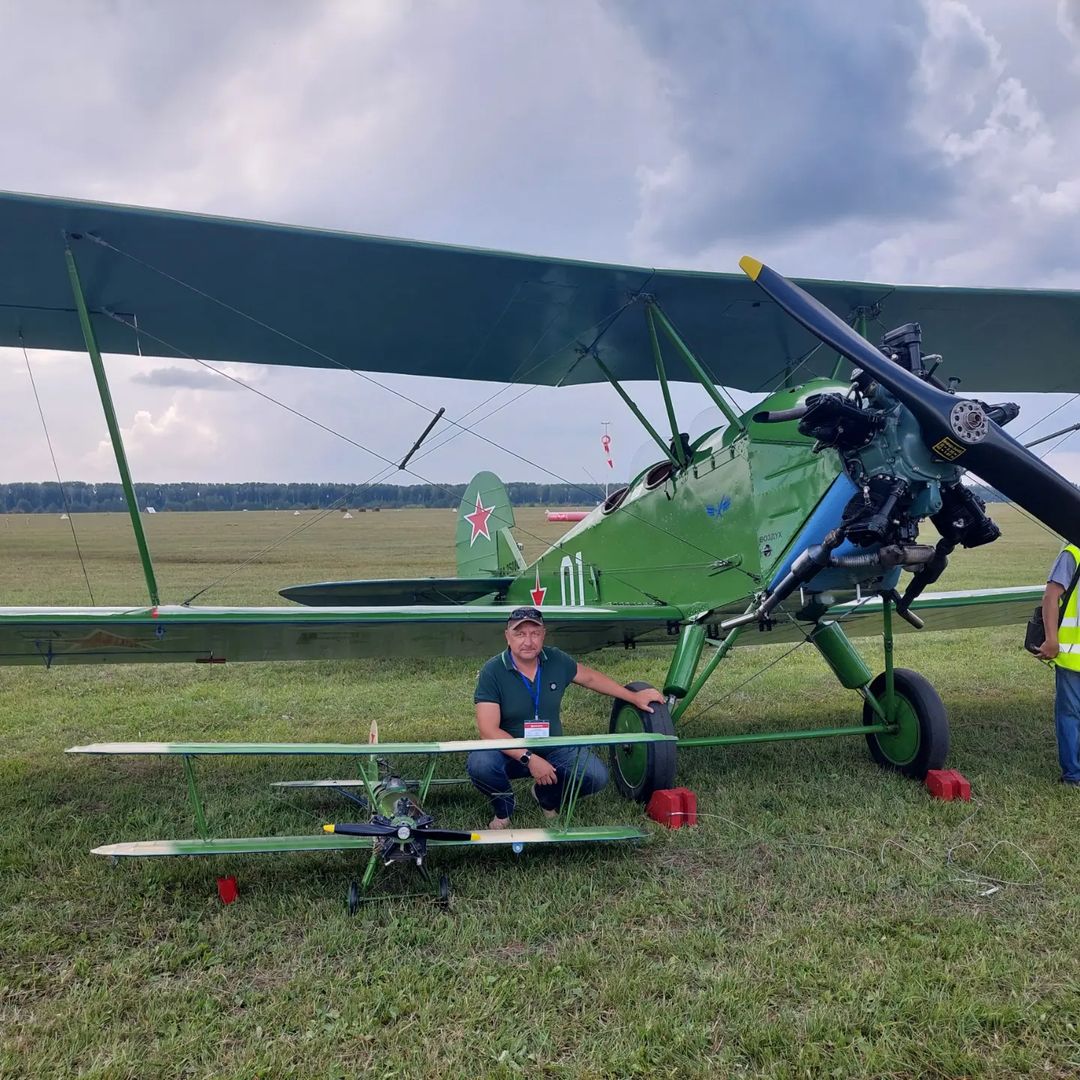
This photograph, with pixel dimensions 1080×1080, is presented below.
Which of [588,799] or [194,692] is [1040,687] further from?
[194,692]

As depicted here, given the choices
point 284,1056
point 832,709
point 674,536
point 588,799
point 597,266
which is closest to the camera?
point 284,1056

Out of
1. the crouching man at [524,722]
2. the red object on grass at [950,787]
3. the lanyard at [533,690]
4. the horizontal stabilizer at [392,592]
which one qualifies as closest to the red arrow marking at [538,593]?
the horizontal stabilizer at [392,592]

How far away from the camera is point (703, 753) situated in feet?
17.9

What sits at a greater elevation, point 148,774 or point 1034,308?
point 1034,308

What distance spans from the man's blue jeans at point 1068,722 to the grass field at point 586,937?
0.60 ft

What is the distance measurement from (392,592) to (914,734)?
4549mm

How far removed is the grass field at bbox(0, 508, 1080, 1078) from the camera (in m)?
2.20

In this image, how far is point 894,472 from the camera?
3.49 m

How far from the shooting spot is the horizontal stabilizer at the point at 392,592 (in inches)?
285

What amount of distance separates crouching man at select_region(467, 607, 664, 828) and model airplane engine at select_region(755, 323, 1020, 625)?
138 centimetres

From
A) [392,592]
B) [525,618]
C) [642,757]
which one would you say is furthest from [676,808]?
[392,592]

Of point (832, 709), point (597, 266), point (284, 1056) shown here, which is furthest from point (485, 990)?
point (832, 709)

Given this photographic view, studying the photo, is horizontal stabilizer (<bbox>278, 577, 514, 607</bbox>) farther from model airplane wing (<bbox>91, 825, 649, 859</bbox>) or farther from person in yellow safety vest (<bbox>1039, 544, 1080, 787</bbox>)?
person in yellow safety vest (<bbox>1039, 544, 1080, 787</bbox>)

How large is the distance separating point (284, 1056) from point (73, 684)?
6674mm
